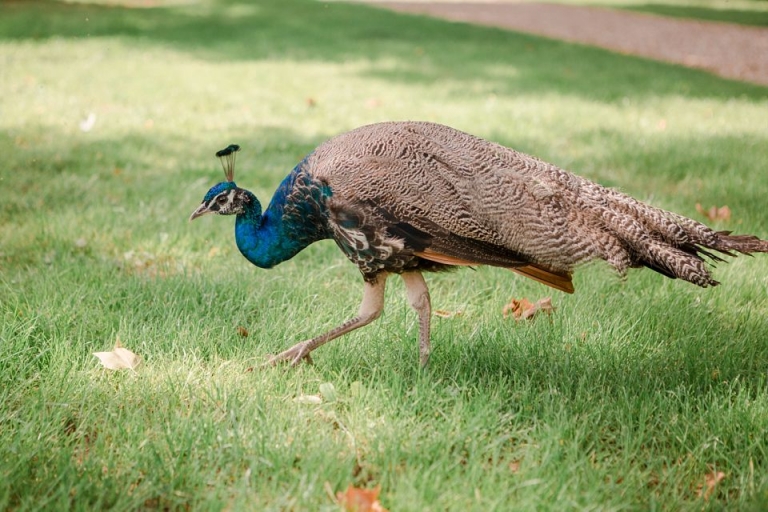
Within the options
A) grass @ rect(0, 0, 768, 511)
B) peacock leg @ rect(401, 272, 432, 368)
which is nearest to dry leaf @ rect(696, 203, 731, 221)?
grass @ rect(0, 0, 768, 511)

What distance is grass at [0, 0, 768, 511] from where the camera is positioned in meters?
2.36

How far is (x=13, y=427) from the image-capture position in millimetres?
2600

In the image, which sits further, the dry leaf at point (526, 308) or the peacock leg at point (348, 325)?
the dry leaf at point (526, 308)

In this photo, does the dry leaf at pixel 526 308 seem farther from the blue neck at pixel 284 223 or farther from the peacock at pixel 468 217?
the blue neck at pixel 284 223

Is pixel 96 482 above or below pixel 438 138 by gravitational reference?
below

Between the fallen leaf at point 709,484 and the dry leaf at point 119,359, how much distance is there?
2.08 m

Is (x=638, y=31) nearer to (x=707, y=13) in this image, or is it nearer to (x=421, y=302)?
(x=707, y=13)

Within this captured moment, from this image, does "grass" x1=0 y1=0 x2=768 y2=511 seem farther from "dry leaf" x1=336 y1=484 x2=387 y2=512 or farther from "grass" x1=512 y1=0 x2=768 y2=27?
"grass" x1=512 y1=0 x2=768 y2=27

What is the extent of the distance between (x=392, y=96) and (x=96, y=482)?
7.39 m

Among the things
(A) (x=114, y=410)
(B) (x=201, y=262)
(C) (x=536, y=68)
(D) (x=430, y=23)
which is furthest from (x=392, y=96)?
(D) (x=430, y=23)

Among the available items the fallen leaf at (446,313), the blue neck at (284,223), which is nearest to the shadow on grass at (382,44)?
the fallen leaf at (446,313)

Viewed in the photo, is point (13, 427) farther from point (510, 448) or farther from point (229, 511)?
point (510, 448)

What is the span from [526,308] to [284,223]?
1334 mm

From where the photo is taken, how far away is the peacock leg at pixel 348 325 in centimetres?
306
